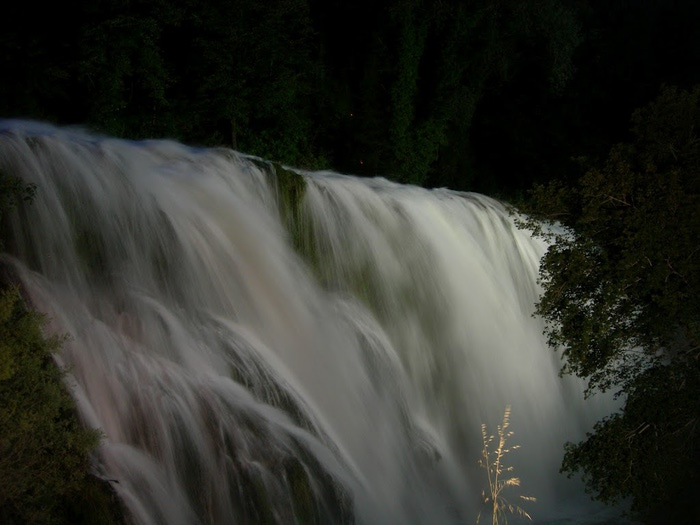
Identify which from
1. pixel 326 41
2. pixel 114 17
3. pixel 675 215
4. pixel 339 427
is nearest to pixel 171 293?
pixel 339 427

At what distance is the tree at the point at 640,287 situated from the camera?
11180 millimetres

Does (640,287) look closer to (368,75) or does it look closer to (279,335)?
(279,335)

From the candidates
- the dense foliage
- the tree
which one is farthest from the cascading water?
the dense foliage

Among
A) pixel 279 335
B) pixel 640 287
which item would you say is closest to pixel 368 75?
pixel 279 335

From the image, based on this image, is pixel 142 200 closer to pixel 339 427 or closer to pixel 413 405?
pixel 339 427

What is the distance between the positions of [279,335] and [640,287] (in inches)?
218

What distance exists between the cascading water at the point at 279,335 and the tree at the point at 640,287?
11.6 ft

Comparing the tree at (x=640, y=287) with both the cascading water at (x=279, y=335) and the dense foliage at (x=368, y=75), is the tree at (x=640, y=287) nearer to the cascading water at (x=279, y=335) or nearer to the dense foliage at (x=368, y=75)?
the cascading water at (x=279, y=335)

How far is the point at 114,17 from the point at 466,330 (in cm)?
1461

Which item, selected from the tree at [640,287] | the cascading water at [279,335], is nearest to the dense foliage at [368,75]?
the cascading water at [279,335]

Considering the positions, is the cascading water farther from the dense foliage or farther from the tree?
the dense foliage

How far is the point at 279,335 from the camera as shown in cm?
1423

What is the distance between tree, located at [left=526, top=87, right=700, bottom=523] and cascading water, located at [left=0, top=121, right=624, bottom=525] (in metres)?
3.53

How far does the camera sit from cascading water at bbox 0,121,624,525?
10969 mm
